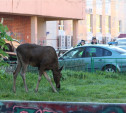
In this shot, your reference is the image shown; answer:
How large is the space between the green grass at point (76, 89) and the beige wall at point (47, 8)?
12030 millimetres

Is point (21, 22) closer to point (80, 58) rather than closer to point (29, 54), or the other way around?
point (80, 58)

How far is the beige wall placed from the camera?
26672 mm

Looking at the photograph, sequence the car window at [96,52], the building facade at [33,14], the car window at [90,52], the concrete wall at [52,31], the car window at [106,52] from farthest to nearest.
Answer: the concrete wall at [52,31] → the building facade at [33,14] → the car window at [90,52] → the car window at [96,52] → the car window at [106,52]

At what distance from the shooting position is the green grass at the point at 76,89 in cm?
1023

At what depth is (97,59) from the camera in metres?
17.0

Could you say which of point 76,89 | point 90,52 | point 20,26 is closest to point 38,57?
point 76,89

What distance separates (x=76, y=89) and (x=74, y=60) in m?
4.79

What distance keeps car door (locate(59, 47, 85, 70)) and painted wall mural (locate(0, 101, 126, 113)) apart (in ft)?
29.0

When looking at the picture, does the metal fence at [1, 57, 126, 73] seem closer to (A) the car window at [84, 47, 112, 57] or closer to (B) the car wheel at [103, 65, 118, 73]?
(B) the car wheel at [103, 65, 118, 73]

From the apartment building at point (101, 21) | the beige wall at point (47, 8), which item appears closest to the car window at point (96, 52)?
the beige wall at point (47, 8)

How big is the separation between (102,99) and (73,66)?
682cm

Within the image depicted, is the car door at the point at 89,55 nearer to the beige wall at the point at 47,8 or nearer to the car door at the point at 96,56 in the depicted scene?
the car door at the point at 96,56

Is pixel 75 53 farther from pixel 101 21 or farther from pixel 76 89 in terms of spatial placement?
pixel 101 21

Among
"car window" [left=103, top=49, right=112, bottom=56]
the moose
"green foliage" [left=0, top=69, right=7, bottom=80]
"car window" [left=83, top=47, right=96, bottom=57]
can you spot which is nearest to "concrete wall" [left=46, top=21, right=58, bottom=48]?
"car window" [left=83, top=47, right=96, bottom=57]
